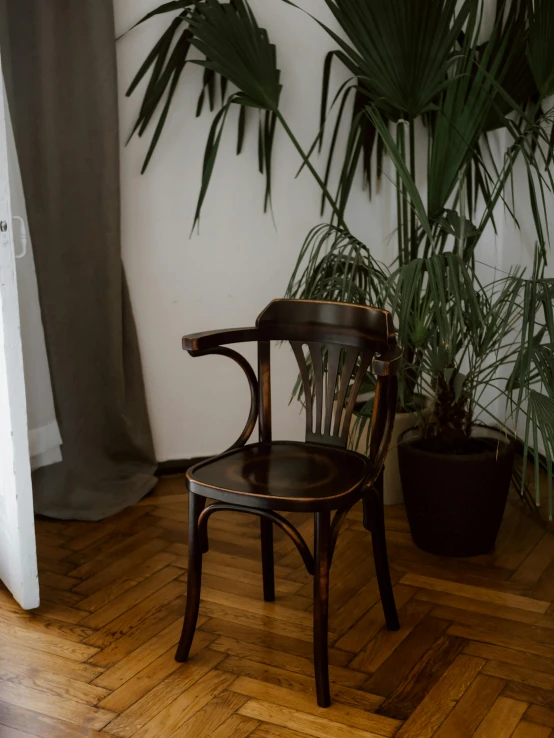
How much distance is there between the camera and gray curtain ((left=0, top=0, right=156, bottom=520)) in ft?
9.10

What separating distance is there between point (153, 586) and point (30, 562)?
1.21 feet

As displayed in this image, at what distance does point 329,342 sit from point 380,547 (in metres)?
0.52

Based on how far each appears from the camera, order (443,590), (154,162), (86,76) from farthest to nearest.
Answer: (154,162)
(86,76)
(443,590)

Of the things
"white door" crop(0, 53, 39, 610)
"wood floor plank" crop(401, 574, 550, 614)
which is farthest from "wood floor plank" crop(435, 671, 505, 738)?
"white door" crop(0, 53, 39, 610)

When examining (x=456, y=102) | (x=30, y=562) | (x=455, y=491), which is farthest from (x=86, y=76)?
(x=455, y=491)

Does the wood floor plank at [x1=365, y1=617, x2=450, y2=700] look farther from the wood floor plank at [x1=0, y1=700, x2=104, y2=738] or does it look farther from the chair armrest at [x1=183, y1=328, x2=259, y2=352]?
the chair armrest at [x1=183, y1=328, x2=259, y2=352]

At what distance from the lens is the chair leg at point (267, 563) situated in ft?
7.63

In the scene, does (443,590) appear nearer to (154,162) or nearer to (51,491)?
(51,491)

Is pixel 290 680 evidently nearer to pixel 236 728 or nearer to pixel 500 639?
pixel 236 728

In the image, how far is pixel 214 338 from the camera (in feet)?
7.04

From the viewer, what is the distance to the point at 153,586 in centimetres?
248

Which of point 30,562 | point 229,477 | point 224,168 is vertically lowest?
point 30,562

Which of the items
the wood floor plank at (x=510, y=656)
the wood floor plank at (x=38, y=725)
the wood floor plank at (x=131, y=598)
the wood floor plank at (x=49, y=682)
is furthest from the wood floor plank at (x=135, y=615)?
the wood floor plank at (x=510, y=656)

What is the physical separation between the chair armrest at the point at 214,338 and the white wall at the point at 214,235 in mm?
1102
